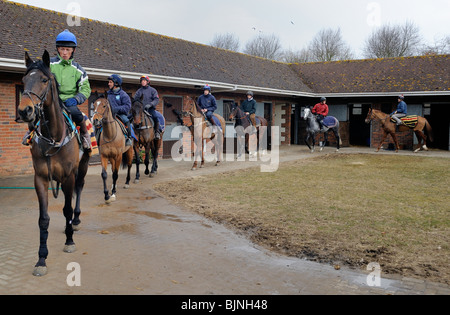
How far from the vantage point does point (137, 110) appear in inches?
433

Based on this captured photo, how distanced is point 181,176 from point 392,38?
40.1m

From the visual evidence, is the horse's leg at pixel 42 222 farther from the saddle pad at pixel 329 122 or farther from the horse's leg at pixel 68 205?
the saddle pad at pixel 329 122

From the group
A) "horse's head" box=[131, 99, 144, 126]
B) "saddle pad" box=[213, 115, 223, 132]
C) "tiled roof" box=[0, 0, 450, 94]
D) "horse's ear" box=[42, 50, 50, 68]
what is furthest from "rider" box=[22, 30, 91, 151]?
"saddle pad" box=[213, 115, 223, 132]

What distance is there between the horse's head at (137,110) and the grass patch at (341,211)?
2.02m

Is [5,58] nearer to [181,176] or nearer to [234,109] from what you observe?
[181,176]

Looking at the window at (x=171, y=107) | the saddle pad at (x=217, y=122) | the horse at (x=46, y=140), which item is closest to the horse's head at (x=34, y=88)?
the horse at (x=46, y=140)

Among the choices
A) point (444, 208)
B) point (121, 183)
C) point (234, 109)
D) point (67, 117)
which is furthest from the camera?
point (234, 109)

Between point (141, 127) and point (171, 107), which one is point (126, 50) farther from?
point (141, 127)

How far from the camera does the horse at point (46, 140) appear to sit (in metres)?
4.49

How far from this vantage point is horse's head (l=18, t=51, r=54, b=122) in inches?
167

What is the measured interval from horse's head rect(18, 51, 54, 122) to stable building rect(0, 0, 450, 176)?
4.01 metres

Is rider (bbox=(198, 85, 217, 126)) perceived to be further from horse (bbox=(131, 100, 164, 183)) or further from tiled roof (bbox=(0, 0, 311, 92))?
horse (bbox=(131, 100, 164, 183))
